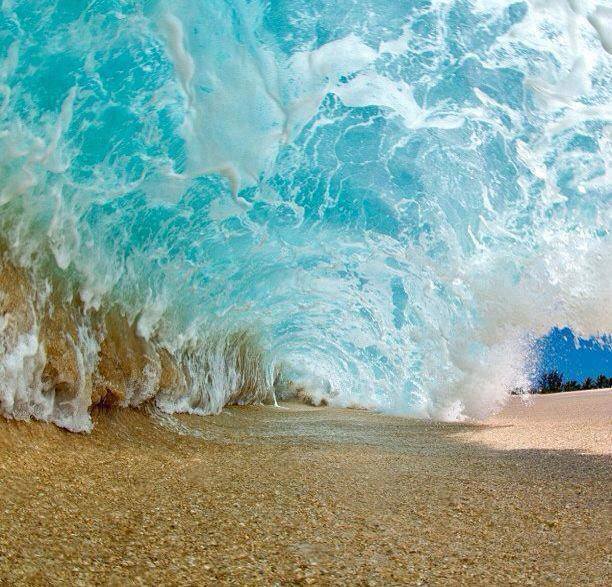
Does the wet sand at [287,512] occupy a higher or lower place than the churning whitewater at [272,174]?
lower

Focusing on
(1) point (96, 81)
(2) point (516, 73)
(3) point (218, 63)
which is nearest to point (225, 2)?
(3) point (218, 63)

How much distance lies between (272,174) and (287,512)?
5.23m

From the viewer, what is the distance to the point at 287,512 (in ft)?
11.6

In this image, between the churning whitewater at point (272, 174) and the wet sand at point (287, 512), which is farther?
the churning whitewater at point (272, 174)

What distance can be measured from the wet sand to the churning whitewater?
927mm

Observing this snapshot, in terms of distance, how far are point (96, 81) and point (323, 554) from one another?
4.50 m

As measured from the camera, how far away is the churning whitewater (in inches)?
204

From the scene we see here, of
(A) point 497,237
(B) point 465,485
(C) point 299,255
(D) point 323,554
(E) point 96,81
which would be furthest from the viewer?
(C) point 299,255

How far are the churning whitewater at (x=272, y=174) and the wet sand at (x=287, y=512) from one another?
0.93 meters

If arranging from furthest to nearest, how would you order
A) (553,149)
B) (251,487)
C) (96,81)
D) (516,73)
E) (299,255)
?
(299,255) < (553,149) < (516,73) < (96,81) < (251,487)

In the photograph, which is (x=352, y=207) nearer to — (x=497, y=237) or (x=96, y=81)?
(x=497, y=237)

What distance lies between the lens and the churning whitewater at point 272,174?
204 inches

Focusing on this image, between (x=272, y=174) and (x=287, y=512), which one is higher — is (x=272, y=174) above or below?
above

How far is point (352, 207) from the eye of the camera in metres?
9.49
